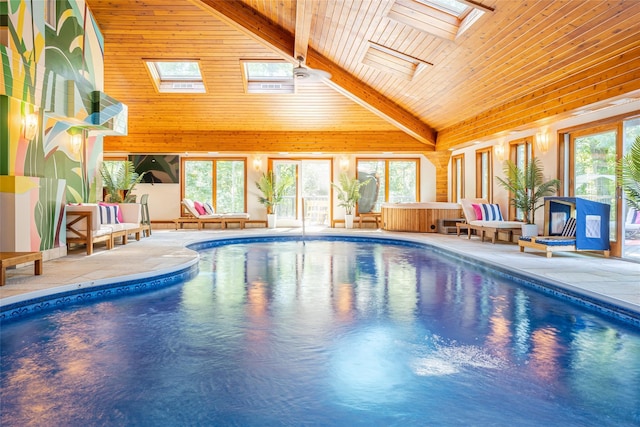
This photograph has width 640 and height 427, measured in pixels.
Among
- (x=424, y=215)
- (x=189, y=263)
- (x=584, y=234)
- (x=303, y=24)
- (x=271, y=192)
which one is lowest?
(x=189, y=263)

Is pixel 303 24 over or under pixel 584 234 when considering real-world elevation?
over

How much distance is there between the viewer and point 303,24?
23.4ft

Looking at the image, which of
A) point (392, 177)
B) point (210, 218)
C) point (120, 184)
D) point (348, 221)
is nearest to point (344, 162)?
point (392, 177)

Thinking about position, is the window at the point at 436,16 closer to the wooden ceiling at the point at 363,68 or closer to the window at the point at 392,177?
the wooden ceiling at the point at 363,68

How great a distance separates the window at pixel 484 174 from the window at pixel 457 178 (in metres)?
0.97

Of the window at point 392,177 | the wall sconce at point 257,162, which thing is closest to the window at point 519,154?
the window at point 392,177

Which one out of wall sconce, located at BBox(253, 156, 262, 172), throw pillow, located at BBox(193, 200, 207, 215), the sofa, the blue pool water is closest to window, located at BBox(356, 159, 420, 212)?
wall sconce, located at BBox(253, 156, 262, 172)

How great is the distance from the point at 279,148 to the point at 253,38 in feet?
13.1

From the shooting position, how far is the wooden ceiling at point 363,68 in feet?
18.3

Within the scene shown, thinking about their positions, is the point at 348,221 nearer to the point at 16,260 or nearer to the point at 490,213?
the point at 490,213

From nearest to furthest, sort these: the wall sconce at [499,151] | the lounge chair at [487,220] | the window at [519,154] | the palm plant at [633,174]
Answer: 1. the palm plant at [633,174]
2. the lounge chair at [487,220]
3. the window at [519,154]
4. the wall sconce at [499,151]

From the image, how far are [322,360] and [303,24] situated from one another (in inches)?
228

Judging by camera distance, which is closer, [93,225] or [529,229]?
[93,225]

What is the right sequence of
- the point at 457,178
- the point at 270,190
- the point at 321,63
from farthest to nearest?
the point at 270,190, the point at 457,178, the point at 321,63
